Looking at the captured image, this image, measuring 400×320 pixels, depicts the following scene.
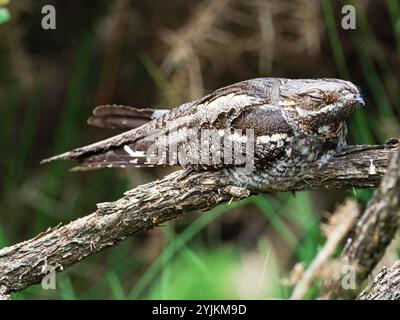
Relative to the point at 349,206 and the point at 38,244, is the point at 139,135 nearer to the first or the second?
the point at 38,244

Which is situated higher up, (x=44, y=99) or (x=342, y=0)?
(x=342, y=0)

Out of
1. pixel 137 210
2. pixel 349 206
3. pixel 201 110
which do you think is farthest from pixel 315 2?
pixel 137 210

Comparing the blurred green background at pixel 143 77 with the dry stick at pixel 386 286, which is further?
the blurred green background at pixel 143 77

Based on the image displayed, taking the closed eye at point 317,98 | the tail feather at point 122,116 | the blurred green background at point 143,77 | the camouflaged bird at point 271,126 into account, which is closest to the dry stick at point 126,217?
the camouflaged bird at point 271,126

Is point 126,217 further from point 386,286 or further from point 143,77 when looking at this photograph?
point 143,77

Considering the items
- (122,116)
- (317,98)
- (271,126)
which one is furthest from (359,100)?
(122,116)

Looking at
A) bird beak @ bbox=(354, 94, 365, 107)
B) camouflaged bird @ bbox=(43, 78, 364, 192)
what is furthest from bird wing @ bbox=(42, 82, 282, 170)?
bird beak @ bbox=(354, 94, 365, 107)

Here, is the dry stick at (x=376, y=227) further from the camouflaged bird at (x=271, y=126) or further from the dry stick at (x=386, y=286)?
the camouflaged bird at (x=271, y=126)
